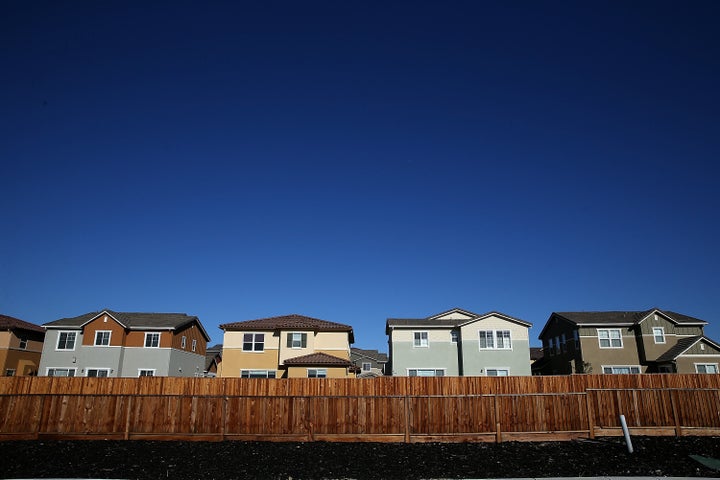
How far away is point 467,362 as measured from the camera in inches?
1422

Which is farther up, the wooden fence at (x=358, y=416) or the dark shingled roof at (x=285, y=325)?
the dark shingled roof at (x=285, y=325)

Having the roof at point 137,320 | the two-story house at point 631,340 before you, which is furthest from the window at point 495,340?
the roof at point 137,320

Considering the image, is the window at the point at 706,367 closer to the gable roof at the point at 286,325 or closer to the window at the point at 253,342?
the gable roof at the point at 286,325

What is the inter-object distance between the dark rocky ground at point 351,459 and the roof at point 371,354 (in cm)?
5251

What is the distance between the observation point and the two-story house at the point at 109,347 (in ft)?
125

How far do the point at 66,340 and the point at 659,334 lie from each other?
43.5m

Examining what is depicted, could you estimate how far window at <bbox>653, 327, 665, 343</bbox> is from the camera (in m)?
36.9

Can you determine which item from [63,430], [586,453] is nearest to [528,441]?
[586,453]

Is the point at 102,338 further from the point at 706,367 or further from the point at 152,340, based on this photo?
the point at 706,367

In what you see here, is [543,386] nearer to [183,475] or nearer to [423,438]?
[423,438]

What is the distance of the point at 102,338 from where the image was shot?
1513 inches

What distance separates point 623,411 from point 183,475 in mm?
14603

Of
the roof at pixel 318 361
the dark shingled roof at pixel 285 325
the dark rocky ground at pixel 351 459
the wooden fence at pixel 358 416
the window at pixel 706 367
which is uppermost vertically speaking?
the dark shingled roof at pixel 285 325

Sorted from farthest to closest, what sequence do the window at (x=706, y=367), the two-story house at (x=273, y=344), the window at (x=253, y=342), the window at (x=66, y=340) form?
the window at (x=66, y=340), the window at (x=253, y=342), the two-story house at (x=273, y=344), the window at (x=706, y=367)
